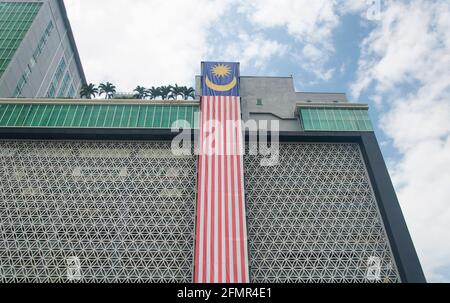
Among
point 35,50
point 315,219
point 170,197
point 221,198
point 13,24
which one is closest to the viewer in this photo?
point 221,198

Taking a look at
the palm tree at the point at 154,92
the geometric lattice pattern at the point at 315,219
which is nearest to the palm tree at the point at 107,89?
the palm tree at the point at 154,92

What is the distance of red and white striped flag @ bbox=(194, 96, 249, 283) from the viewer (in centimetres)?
2889

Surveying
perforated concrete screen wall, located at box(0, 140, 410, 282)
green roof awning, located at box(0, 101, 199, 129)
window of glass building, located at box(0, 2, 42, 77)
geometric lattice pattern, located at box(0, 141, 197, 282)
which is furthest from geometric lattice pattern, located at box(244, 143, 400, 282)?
window of glass building, located at box(0, 2, 42, 77)

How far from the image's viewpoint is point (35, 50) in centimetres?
5566

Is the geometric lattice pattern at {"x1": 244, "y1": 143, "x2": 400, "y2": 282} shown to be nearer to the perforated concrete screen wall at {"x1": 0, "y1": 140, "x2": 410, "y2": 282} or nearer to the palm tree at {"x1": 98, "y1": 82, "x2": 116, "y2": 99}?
the perforated concrete screen wall at {"x1": 0, "y1": 140, "x2": 410, "y2": 282}

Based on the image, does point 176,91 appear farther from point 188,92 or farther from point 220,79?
point 220,79

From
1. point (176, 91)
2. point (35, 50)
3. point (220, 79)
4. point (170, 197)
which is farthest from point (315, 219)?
point (35, 50)

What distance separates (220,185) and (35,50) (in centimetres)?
3940

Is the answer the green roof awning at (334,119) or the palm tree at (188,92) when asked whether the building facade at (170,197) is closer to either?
the green roof awning at (334,119)

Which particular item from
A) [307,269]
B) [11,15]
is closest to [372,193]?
[307,269]

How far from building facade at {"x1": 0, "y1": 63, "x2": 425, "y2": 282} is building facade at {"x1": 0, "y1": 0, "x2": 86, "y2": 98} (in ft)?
36.5

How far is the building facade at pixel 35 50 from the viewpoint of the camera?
164ft

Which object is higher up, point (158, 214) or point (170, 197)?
point (170, 197)
